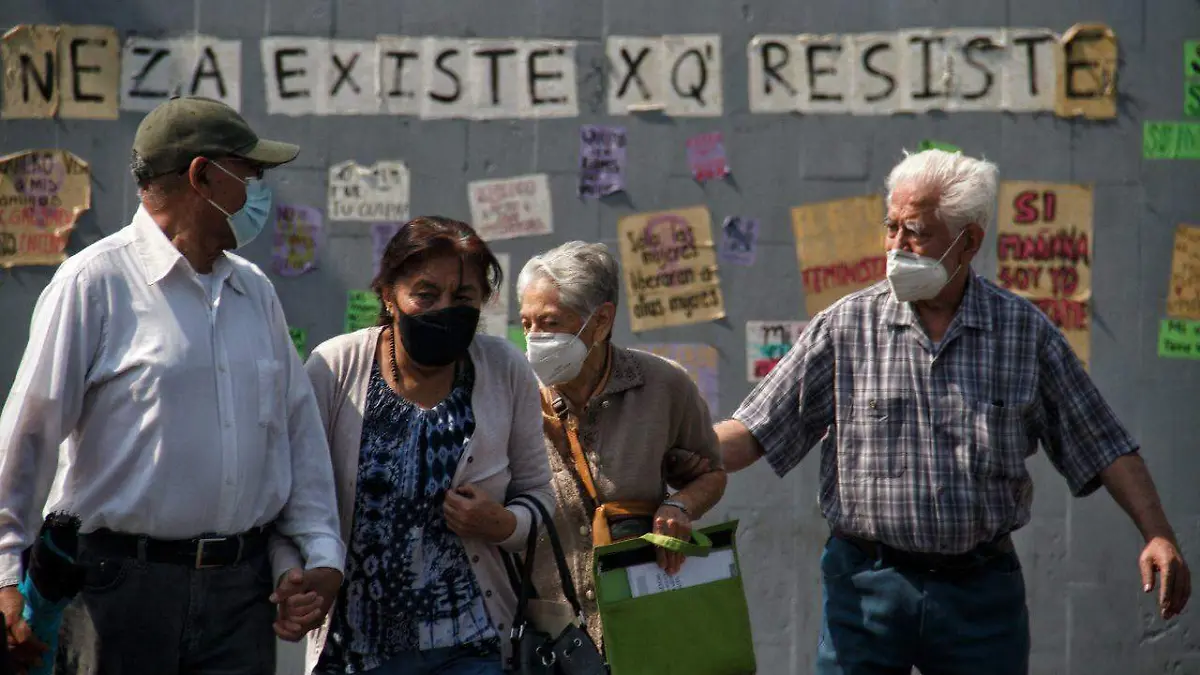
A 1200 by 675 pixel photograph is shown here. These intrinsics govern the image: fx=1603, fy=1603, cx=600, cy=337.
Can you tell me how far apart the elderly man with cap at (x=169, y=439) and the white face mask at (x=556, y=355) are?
34.3 inches

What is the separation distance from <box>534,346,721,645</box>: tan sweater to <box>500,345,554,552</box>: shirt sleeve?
1.16 ft

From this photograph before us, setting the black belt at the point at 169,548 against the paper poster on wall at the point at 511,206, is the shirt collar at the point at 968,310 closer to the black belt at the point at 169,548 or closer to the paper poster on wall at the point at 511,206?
the black belt at the point at 169,548

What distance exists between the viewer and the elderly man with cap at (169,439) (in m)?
3.39

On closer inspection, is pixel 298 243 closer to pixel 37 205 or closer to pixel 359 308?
pixel 359 308

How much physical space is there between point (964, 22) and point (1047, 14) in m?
0.33

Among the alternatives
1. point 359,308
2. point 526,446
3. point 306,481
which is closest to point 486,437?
point 526,446

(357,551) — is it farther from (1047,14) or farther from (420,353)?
(1047,14)

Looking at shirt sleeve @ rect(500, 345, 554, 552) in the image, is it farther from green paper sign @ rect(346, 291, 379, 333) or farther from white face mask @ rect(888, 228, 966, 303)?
green paper sign @ rect(346, 291, 379, 333)

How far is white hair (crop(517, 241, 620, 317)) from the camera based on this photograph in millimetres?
4438

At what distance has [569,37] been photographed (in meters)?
6.46

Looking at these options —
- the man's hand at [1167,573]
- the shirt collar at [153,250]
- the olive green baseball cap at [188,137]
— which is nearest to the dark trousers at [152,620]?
the shirt collar at [153,250]

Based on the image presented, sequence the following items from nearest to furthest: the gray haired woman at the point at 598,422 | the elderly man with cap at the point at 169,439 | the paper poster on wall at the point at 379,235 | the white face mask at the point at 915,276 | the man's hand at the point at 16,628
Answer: the man's hand at the point at 16,628 → the elderly man with cap at the point at 169,439 → the gray haired woman at the point at 598,422 → the white face mask at the point at 915,276 → the paper poster on wall at the point at 379,235

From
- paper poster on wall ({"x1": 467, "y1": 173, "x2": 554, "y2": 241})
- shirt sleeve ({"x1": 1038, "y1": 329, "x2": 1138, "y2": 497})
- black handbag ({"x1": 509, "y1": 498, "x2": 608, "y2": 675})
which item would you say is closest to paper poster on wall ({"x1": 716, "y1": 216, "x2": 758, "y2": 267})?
paper poster on wall ({"x1": 467, "y1": 173, "x2": 554, "y2": 241})

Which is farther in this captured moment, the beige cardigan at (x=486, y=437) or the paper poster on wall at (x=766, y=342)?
the paper poster on wall at (x=766, y=342)
